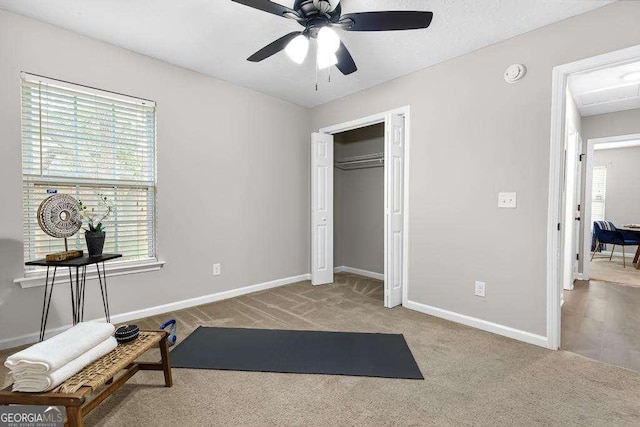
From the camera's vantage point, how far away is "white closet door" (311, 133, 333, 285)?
14.0ft

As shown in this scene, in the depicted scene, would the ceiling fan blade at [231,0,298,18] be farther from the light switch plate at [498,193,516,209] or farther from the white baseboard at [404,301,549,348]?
the white baseboard at [404,301,549,348]

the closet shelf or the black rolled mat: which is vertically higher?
the closet shelf

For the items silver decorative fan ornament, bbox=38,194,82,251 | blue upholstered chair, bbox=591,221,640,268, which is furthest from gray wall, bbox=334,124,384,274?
blue upholstered chair, bbox=591,221,640,268

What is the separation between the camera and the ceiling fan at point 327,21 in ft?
5.74

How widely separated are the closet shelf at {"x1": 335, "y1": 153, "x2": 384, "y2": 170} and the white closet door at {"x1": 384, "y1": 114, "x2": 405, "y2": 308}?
1.19m

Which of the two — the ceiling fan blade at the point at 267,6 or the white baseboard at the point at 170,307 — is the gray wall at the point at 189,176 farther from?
the ceiling fan blade at the point at 267,6

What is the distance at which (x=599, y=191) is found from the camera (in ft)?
23.2

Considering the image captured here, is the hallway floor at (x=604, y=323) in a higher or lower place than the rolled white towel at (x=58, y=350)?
lower

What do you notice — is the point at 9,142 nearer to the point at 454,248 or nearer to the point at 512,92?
the point at 454,248

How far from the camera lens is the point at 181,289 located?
3.29m

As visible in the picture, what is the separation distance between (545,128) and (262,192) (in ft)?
10.1

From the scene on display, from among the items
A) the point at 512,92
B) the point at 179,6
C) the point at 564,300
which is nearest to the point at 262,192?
the point at 179,6

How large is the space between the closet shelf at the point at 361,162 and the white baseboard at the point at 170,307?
195 centimetres

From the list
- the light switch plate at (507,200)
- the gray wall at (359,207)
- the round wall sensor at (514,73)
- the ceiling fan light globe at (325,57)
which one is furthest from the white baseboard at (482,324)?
the ceiling fan light globe at (325,57)
